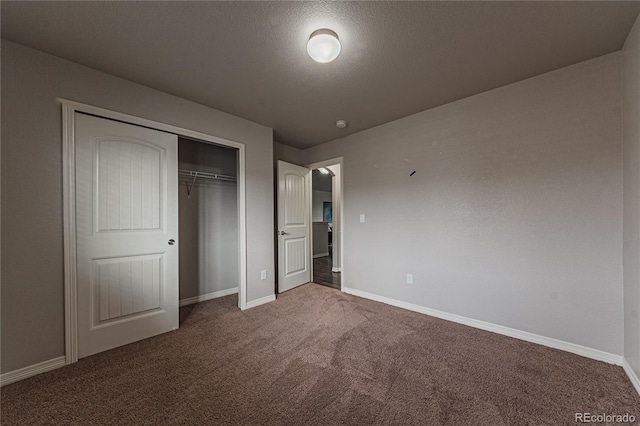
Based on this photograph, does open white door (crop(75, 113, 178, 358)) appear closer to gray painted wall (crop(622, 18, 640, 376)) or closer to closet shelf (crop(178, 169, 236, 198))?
closet shelf (crop(178, 169, 236, 198))

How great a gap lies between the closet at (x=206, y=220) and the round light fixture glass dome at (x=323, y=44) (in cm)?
190

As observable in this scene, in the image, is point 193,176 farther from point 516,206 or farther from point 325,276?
point 516,206

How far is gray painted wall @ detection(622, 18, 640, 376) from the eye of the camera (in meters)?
1.57

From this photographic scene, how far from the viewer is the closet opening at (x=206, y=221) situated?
3.22m

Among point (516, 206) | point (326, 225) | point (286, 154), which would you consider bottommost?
point (326, 225)

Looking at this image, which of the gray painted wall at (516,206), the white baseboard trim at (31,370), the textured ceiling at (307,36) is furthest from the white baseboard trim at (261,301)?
the textured ceiling at (307,36)

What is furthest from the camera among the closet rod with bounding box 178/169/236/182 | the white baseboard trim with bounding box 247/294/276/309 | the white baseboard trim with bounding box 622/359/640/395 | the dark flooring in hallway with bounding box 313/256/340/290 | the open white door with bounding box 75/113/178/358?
the dark flooring in hallway with bounding box 313/256/340/290

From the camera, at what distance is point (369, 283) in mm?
3357

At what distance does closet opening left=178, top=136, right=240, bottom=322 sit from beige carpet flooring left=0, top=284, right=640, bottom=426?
3.28ft

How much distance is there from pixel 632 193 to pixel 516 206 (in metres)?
0.67

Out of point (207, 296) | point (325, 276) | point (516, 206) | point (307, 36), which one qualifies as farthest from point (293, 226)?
point (516, 206)

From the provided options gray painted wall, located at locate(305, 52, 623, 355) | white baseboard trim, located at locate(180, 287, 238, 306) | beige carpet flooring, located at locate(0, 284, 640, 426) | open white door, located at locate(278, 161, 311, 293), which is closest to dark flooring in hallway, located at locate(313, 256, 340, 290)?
open white door, located at locate(278, 161, 311, 293)

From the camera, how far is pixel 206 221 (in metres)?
3.44

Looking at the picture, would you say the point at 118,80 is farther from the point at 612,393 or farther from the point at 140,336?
the point at 612,393
